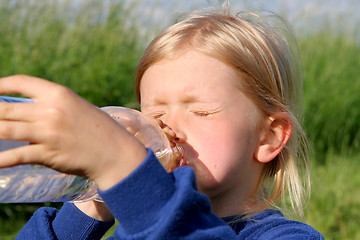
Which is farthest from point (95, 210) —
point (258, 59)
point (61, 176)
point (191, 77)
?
point (258, 59)

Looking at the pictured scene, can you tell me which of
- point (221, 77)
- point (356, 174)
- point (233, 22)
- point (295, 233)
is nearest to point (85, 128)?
point (221, 77)

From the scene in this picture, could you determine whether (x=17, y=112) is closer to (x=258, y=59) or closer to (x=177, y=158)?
(x=177, y=158)

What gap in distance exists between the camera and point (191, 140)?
1.51 metres

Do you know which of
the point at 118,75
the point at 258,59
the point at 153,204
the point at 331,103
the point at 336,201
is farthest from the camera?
the point at 331,103

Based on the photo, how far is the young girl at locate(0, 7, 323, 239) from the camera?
0.97 meters

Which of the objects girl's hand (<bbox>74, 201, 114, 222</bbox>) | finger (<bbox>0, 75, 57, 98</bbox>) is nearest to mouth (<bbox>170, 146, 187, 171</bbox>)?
girl's hand (<bbox>74, 201, 114, 222</bbox>)

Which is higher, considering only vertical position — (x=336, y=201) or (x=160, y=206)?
(x=160, y=206)

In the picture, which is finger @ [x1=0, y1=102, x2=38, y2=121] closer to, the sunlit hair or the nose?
the nose

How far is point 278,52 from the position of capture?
6.09ft

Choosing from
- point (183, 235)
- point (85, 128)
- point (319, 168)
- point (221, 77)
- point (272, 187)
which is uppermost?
point (85, 128)

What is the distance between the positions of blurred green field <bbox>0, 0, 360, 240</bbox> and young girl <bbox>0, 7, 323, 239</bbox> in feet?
5.15

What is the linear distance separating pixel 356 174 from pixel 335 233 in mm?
876

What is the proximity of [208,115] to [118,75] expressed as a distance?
7.75 feet

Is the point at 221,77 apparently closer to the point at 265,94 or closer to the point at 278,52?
the point at 265,94
